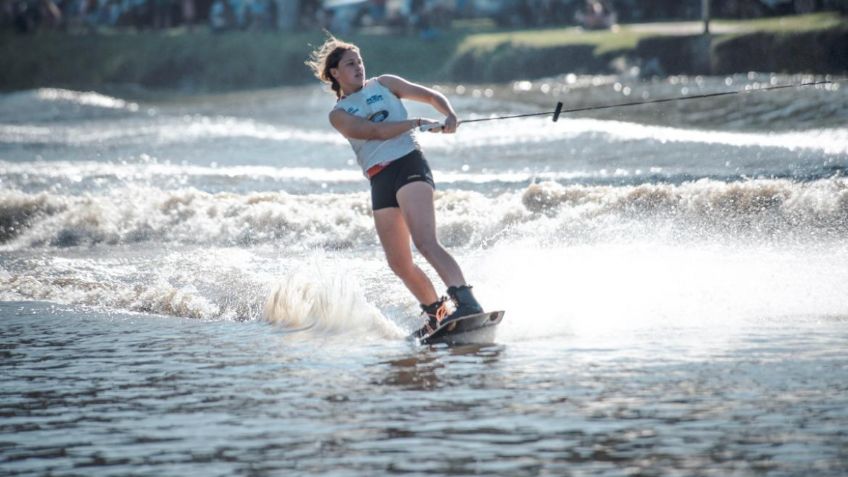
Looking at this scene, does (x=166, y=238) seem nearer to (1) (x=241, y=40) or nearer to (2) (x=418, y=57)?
(2) (x=418, y=57)

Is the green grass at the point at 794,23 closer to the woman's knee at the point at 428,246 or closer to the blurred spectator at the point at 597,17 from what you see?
the blurred spectator at the point at 597,17

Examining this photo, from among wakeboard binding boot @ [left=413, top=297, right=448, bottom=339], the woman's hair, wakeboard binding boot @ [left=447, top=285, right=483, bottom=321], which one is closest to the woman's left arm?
the woman's hair

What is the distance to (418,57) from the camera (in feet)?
146

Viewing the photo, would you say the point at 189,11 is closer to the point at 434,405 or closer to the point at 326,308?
the point at 326,308

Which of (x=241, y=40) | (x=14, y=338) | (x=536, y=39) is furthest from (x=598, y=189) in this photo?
(x=241, y=40)

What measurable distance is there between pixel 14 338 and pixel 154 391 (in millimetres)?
2457

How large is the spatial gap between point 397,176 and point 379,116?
39cm

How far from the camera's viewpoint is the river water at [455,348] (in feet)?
22.3

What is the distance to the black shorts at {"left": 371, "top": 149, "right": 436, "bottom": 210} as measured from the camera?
9.01 m

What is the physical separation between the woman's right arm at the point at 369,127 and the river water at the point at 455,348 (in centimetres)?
131

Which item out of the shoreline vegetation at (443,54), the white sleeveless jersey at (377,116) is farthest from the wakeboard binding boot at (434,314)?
the shoreline vegetation at (443,54)

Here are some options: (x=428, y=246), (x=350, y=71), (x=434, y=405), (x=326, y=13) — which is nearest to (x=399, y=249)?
(x=428, y=246)

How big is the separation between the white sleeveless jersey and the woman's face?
0.06 meters

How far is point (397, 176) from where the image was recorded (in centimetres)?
902
